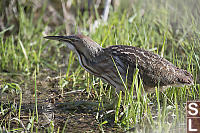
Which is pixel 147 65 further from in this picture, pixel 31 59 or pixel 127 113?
Answer: pixel 31 59

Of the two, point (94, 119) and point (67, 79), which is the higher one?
point (67, 79)

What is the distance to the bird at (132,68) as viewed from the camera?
3482mm

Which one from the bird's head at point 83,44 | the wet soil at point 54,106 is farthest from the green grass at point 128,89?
the bird's head at point 83,44

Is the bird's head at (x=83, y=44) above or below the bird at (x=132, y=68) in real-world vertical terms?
above

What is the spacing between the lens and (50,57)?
5.52 m

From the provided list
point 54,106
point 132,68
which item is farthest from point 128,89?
point 54,106

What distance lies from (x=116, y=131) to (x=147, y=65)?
798mm

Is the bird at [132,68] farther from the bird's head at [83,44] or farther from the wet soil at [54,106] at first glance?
the wet soil at [54,106]

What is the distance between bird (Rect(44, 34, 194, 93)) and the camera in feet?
11.4

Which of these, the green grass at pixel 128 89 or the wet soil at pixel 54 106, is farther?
the wet soil at pixel 54 106

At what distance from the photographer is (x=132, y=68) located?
11.6 ft

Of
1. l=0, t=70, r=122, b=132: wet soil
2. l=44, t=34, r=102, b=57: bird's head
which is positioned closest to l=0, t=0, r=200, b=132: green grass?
l=0, t=70, r=122, b=132: wet soil

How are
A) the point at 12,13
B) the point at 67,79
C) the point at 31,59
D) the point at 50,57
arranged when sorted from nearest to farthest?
1. the point at 67,79
2. the point at 31,59
3. the point at 50,57
4. the point at 12,13

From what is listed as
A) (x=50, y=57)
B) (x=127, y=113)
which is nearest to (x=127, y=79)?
(x=127, y=113)
